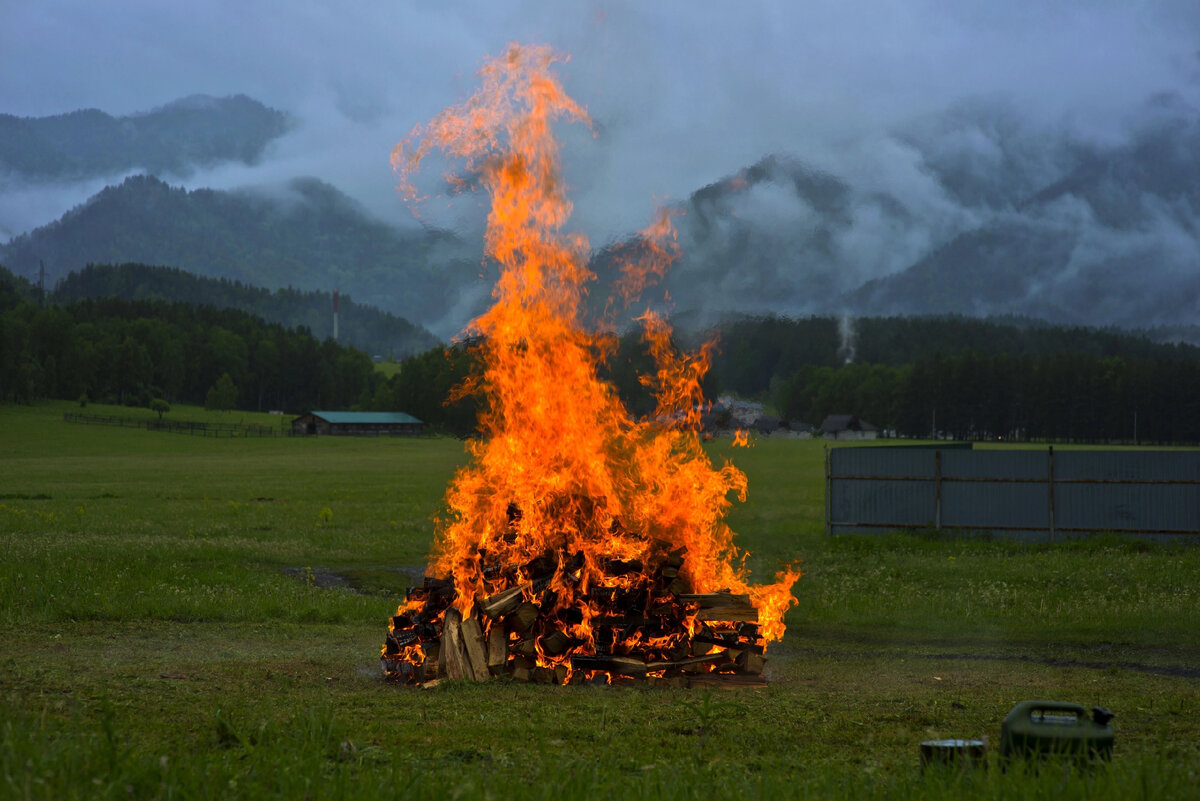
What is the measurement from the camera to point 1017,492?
973 inches

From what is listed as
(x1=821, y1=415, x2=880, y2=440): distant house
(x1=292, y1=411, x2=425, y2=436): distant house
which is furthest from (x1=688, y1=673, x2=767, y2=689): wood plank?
(x1=821, y1=415, x2=880, y2=440): distant house

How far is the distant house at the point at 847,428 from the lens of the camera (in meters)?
125

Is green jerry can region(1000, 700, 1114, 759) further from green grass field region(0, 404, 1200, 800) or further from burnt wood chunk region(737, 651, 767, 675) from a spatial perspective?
burnt wood chunk region(737, 651, 767, 675)

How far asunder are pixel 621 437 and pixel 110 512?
23349mm

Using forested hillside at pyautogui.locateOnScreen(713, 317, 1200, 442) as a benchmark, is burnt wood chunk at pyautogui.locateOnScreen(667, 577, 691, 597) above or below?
below

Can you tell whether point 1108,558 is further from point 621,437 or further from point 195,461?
point 195,461

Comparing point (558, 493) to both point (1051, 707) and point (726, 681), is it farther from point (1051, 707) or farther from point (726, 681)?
point (1051, 707)

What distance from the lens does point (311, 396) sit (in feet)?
536

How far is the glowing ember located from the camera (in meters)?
11.2

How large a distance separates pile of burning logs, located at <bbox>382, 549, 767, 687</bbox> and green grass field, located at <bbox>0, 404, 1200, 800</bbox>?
0.53m

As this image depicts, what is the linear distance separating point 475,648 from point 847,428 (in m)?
120

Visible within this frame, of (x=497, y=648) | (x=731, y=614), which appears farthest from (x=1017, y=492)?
(x=497, y=648)

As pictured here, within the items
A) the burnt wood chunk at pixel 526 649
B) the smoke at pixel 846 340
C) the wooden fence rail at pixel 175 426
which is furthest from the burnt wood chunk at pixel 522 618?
the smoke at pixel 846 340

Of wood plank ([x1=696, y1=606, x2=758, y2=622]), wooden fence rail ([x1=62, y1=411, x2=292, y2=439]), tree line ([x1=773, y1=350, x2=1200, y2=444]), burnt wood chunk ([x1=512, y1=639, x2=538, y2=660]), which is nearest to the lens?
burnt wood chunk ([x1=512, y1=639, x2=538, y2=660])
